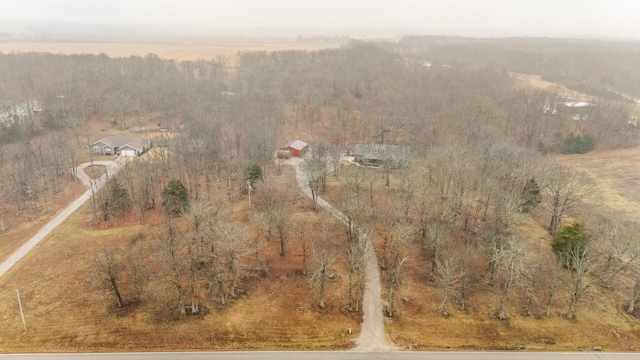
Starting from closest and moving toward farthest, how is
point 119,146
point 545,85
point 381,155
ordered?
point 381,155
point 119,146
point 545,85

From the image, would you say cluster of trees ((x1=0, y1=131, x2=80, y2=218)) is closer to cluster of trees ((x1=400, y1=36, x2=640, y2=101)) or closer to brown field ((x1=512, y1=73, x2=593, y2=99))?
brown field ((x1=512, y1=73, x2=593, y2=99))

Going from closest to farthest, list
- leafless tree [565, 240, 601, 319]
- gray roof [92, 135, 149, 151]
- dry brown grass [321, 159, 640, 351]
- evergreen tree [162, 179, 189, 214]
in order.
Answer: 1. dry brown grass [321, 159, 640, 351]
2. leafless tree [565, 240, 601, 319]
3. evergreen tree [162, 179, 189, 214]
4. gray roof [92, 135, 149, 151]

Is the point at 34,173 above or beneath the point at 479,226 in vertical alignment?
above

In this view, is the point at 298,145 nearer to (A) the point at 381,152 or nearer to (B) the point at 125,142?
(A) the point at 381,152

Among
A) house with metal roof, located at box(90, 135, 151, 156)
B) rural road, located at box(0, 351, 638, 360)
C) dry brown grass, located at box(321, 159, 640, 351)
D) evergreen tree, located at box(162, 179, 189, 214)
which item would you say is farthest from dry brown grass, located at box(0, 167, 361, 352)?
house with metal roof, located at box(90, 135, 151, 156)

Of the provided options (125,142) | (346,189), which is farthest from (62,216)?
(346,189)

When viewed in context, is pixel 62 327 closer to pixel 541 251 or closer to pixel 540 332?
pixel 540 332
